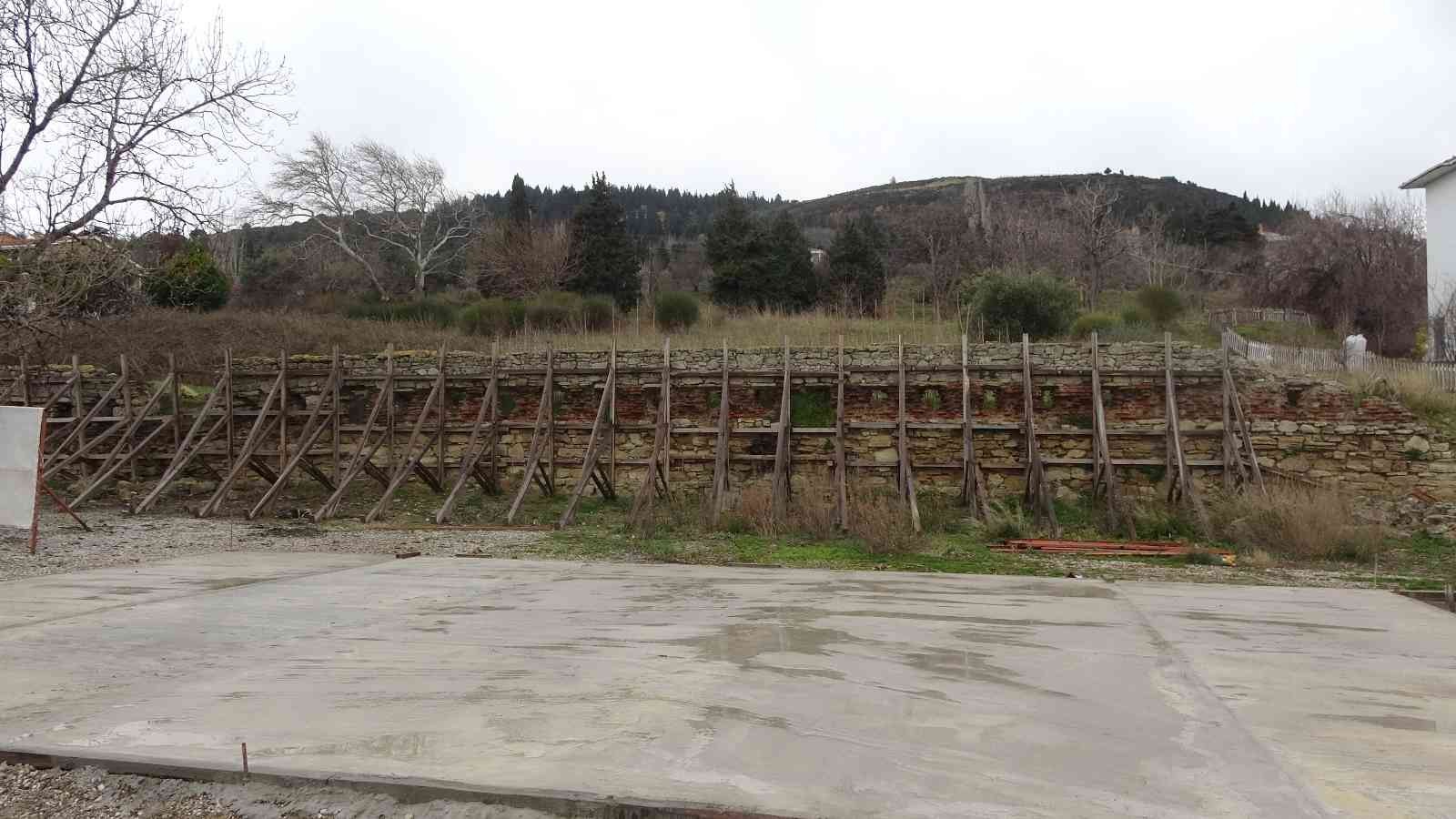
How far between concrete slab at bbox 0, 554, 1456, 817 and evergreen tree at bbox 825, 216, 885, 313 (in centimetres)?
2694

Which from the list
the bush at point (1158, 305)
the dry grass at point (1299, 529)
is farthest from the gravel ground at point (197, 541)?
the bush at point (1158, 305)

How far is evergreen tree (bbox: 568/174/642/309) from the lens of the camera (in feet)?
120

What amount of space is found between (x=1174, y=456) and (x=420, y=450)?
40.4ft

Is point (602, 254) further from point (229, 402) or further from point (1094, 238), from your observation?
point (229, 402)

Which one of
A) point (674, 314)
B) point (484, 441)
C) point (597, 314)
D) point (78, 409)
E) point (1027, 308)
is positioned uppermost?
point (597, 314)

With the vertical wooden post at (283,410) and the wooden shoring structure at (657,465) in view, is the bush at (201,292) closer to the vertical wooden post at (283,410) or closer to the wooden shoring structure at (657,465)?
the vertical wooden post at (283,410)

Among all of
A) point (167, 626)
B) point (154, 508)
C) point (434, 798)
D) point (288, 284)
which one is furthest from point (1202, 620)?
point (288, 284)

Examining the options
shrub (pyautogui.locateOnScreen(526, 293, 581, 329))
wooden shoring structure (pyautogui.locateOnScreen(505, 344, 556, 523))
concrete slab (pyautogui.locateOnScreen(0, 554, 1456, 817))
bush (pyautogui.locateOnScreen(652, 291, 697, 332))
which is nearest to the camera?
concrete slab (pyautogui.locateOnScreen(0, 554, 1456, 817))

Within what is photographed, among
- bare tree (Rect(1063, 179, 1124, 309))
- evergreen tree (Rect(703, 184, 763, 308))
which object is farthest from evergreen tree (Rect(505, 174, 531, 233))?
bare tree (Rect(1063, 179, 1124, 309))

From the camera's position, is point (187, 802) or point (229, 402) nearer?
point (187, 802)

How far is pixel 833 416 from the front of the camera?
51.0 feet

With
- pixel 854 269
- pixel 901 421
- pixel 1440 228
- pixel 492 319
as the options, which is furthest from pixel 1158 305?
A: pixel 492 319

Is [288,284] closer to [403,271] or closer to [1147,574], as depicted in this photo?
[403,271]

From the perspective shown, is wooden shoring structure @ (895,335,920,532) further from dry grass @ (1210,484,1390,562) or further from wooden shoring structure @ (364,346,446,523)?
wooden shoring structure @ (364,346,446,523)
